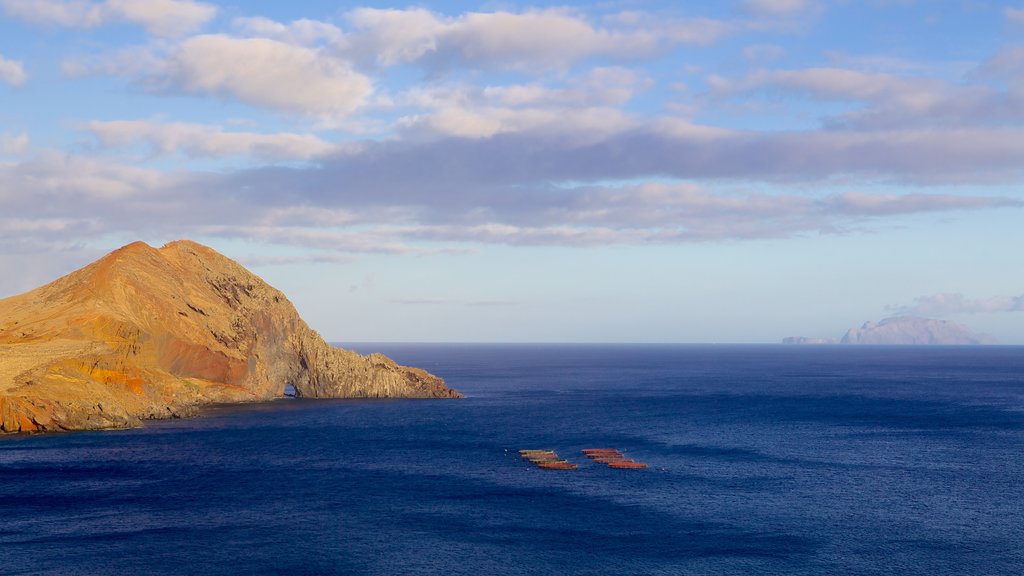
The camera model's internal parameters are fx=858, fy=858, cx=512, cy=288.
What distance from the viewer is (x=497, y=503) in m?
105

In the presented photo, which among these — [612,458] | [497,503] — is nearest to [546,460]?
[612,458]

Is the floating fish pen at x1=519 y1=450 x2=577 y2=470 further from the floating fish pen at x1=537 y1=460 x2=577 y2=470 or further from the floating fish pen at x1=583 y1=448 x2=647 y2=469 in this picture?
the floating fish pen at x1=583 y1=448 x2=647 y2=469

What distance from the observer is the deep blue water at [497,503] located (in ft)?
270

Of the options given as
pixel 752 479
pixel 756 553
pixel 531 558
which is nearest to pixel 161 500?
pixel 531 558

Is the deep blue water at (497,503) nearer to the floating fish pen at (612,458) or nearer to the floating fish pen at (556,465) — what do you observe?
the floating fish pen at (556,465)

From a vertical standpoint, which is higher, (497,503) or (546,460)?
(546,460)

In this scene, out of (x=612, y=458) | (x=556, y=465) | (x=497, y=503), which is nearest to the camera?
(x=497, y=503)

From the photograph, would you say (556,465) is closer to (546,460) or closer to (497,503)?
(546,460)

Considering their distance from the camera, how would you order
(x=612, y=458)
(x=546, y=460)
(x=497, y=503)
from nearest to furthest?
1. (x=497, y=503)
2. (x=546, y=460)
3. (x=612, y=458)

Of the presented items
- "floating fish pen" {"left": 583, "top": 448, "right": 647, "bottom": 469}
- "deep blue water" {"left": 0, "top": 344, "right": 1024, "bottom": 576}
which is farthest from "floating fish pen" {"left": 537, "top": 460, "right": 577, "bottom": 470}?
"floating fish pen" {"left": 583, "top": 448, "right": 647, "bottom": 469}

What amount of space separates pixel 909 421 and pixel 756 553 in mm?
122362

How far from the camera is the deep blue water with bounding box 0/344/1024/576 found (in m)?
82.2

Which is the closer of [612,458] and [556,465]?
[556,465]

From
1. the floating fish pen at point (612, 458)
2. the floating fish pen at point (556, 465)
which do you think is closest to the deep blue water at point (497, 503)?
the floating fish pen at point (556, 465)
